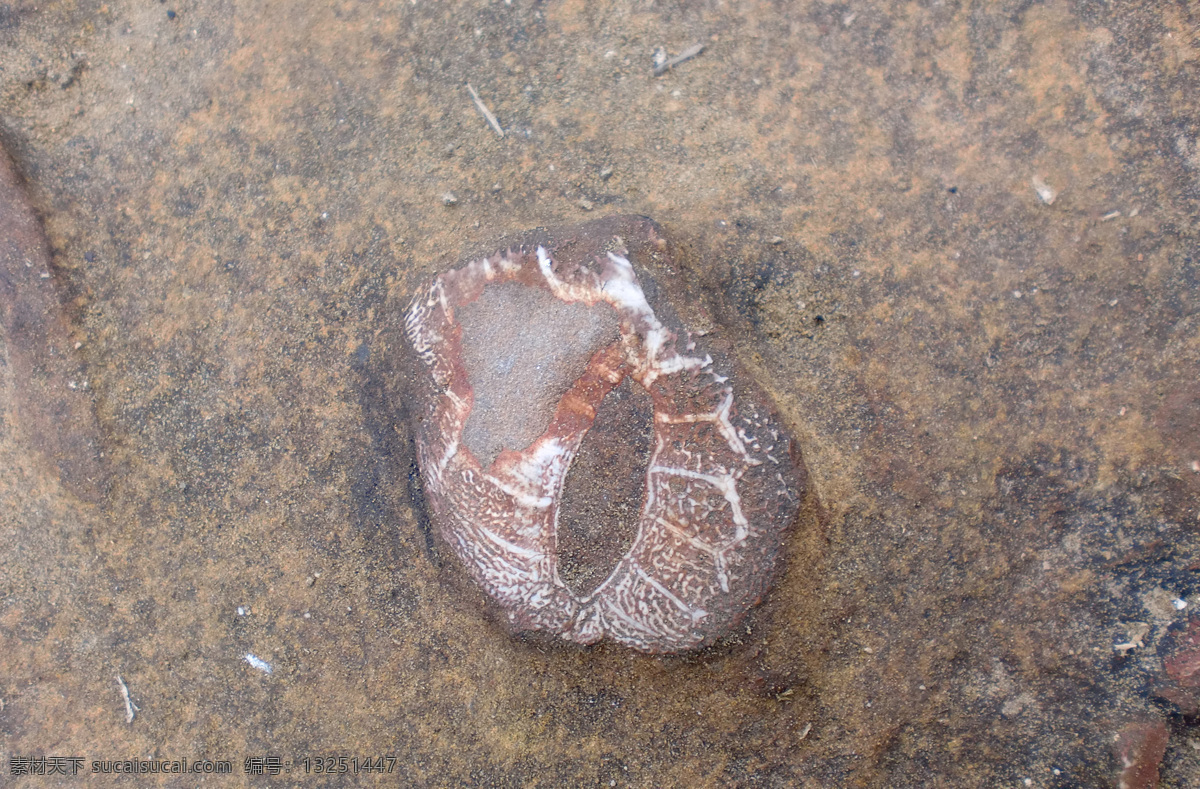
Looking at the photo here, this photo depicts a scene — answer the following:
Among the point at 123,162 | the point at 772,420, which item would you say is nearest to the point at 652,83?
the point at 772,420

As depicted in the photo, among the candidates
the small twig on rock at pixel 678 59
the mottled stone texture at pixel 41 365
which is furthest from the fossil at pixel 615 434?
the mottled stone texture at pixel 41 365

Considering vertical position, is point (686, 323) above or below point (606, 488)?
above

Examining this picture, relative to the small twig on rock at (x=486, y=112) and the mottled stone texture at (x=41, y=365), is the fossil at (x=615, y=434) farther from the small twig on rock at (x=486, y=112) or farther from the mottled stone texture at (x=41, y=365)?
the mottled stone texture at (x=41, y=365)

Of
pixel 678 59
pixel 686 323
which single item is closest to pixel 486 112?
pixel 678 59

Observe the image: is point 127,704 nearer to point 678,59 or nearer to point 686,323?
point 686,323

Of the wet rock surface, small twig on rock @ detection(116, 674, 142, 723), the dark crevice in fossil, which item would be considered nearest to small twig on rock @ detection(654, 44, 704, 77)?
the wet rock surface

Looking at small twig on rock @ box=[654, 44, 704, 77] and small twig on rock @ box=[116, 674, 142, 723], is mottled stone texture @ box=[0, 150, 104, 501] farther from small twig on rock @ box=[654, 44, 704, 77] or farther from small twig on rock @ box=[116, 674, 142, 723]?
small twig on rock @ box=[654, 44, 704, 77]
